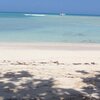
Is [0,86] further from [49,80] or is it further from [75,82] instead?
[75,82]

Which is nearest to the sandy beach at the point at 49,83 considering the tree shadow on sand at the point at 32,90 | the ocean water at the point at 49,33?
the tree shadow on sand at the point at 32,90

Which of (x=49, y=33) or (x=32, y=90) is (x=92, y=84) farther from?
(x=49, y=33)

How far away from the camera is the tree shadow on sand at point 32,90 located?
17.7 ft

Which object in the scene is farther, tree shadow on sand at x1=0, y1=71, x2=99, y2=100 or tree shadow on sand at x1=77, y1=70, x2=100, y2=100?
tree shadow on sand at x1=77, y1=70, x2=100, y2=100

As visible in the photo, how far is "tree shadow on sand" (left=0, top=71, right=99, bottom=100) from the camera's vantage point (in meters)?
5.38

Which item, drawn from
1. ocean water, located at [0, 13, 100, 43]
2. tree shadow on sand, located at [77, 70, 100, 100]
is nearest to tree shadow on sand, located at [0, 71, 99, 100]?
tree shadow on sand, located at [77, 70, 100, 100]

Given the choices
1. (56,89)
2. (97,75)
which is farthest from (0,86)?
(97,75)

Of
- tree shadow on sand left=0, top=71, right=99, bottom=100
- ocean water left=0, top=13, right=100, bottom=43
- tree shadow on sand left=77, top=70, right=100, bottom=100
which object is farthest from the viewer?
ocean water left=0, top=13, right=100, bottom=43

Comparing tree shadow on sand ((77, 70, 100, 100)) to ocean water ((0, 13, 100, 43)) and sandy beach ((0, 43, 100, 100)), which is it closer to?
sandy beach ((0, 43, 100, 100))

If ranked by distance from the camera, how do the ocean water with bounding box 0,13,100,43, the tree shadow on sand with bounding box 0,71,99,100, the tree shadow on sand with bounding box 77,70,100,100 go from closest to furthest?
1. the tree shadow on sand with bounding box 0,71,99,100
2. the tree shadow on sand with bounding box 77,70,100,100
3. the ocean water with bounding box 0,13,100,43

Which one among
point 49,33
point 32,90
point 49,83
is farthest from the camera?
point 49,33

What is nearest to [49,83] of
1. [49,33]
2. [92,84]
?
[92,84]

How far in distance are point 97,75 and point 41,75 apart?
1.20 metres

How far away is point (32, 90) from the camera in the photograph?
18.8 feet
